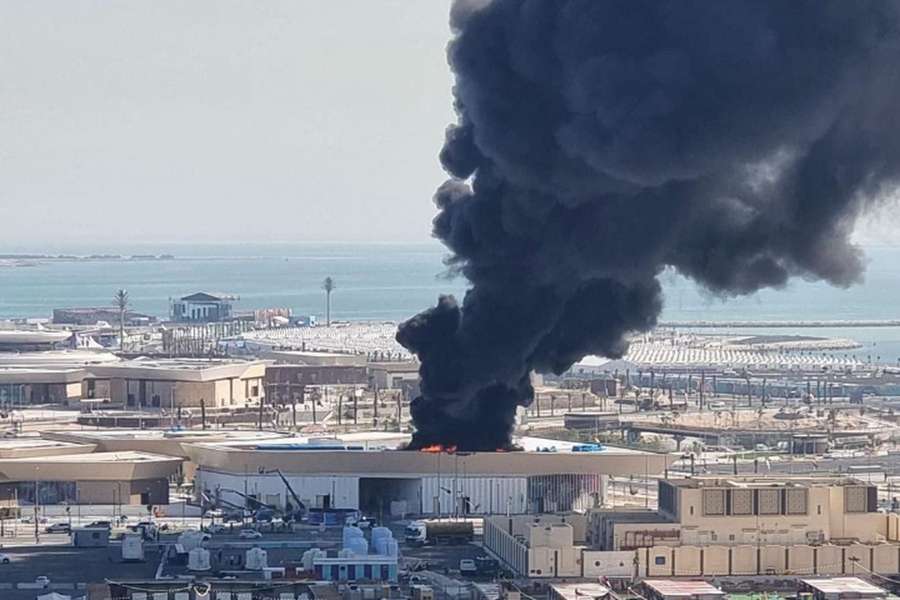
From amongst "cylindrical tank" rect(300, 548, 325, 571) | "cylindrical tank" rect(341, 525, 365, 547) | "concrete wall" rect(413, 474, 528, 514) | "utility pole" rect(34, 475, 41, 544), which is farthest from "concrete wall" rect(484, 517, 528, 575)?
"utility pole" rect(34, 475, 41, 544)

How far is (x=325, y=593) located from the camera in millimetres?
55781

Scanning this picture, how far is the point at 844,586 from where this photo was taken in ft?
187

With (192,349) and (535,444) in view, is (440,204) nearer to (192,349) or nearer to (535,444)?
(535,444)

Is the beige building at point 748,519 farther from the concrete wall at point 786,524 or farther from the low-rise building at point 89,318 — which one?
the low-rise building at point 89,318

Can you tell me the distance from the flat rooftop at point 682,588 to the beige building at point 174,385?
Answer: 4932 cm

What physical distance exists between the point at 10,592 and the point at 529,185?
17580mm

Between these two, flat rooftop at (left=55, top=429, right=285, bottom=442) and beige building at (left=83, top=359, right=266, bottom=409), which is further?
beige building at (left=83, top=359, right=266, bottom=409)

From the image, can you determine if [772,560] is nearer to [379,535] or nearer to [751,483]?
[751,483]

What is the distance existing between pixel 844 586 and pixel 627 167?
42.7 feet

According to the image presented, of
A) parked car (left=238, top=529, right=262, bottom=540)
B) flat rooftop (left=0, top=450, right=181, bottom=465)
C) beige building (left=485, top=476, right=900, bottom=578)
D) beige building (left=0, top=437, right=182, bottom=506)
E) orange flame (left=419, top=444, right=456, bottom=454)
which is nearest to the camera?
beige building (left=485, top=476, right=900, bottom=578)

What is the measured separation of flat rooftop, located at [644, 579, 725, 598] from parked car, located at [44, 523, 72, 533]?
1800 centimetres

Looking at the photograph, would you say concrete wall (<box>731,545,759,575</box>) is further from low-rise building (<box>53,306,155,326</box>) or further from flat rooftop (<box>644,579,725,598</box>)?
low-rise building (<box>53,306,155,326</box>)

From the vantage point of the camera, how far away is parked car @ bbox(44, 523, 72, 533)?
232 ft

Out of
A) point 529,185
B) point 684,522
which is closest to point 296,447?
point 529,185
